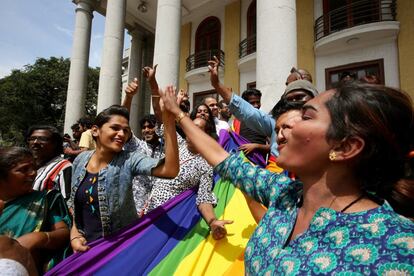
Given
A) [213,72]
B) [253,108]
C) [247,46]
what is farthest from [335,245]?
[247,46]

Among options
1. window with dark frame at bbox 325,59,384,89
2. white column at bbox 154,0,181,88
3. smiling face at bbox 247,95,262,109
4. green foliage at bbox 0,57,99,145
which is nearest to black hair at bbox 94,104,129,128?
smiling face at bbox 247,95,262,109

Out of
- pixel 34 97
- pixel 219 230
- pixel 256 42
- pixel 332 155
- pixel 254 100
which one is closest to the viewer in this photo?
pixel 332 155

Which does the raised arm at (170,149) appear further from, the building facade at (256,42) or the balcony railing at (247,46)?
the balcony railing at (247,46)

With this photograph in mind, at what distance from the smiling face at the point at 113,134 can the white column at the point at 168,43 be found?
573 cm

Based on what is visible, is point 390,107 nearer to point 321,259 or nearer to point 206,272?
point 321,259

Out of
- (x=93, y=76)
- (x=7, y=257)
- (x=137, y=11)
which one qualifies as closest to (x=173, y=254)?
(x=7, y=257)

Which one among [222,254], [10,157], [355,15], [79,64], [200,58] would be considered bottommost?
[222,254]

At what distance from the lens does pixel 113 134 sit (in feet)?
7.74

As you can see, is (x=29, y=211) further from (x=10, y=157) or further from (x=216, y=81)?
(x=216, y=81)

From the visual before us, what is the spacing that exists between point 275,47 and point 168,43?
13.2ft

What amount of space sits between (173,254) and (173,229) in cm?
23

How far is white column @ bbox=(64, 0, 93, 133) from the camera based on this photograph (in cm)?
1227

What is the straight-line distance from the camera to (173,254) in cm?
226

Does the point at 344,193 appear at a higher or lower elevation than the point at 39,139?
lower
